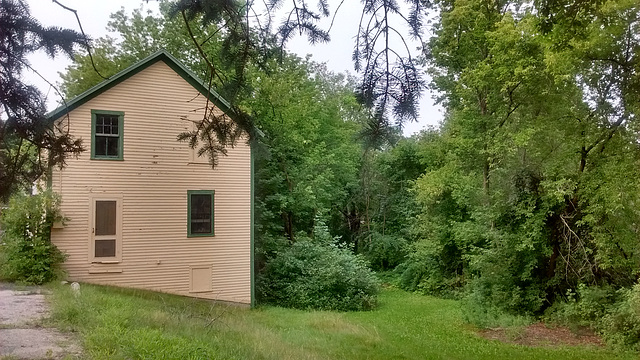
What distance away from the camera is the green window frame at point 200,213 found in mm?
12773

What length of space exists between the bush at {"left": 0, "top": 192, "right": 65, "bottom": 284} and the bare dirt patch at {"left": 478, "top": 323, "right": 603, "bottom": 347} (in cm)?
988

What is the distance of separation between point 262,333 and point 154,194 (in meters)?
5.43

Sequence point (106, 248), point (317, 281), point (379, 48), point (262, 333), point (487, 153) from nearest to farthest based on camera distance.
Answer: point (379, 48)
point (262, 333)
point (106, 248)
point (487, 153)
point (317, 281)

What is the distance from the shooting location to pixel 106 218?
39.3 feet

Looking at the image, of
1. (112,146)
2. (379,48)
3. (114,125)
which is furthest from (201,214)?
(379,48)

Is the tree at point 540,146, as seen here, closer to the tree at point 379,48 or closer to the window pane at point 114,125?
the tree at point 379,48

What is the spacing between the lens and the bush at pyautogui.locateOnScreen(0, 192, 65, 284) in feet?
35.1

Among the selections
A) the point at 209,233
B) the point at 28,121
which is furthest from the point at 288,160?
the point at 28,121

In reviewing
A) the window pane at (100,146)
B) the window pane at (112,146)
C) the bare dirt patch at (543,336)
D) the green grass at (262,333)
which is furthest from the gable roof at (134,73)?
the bare dirt patch at (543,336)

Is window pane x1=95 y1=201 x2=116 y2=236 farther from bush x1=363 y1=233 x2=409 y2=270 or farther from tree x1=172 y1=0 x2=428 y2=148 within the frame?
bush x1=363 y1=233 x2=409 y2=270

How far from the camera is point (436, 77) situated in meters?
15.4

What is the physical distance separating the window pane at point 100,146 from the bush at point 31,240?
55.8 inches

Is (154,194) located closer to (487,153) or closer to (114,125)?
(114,125)

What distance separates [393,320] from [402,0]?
1055 cm
